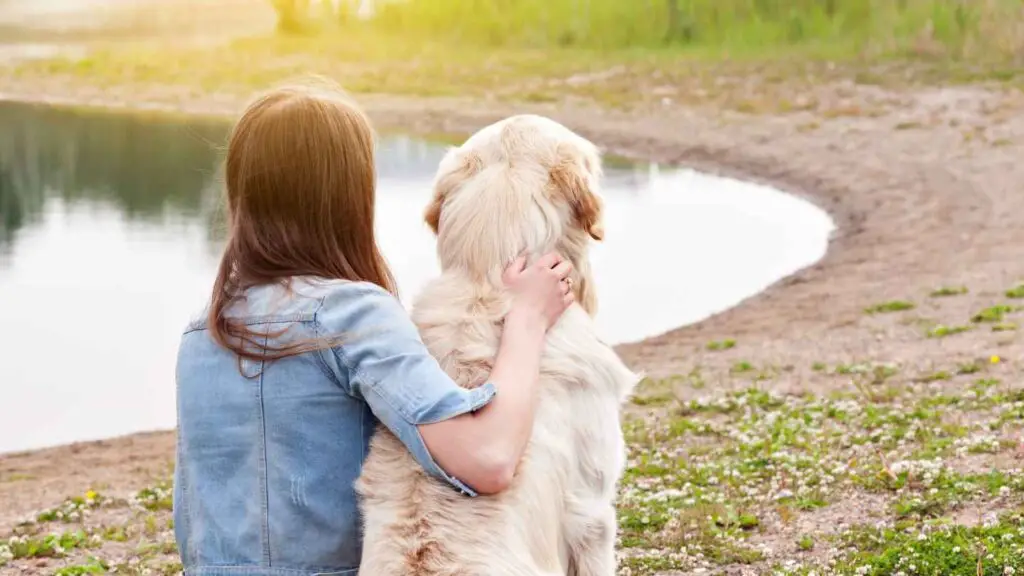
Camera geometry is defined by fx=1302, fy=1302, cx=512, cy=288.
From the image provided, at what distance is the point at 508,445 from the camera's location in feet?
10.8

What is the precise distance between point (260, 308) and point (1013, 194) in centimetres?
1850

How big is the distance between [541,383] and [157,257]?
1804 centimetres

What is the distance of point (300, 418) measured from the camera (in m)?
3.31

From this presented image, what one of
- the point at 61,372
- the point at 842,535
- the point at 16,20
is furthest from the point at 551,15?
the point at 842,535

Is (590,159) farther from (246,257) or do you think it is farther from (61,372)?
(61,372)

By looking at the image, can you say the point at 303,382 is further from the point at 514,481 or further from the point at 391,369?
the point at 514,481

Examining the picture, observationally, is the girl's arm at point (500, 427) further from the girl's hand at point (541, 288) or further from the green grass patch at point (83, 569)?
the green grass patch at point (83, 569)

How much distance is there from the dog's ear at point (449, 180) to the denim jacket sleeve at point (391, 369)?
1058 mm

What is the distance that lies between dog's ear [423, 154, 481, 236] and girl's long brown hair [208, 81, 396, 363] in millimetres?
792

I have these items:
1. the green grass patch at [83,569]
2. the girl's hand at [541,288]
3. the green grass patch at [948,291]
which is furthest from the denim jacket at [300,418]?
the green grass patch at [948,291]

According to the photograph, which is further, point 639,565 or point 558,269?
point 639,565

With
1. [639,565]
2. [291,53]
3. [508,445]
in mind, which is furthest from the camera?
[291,53]

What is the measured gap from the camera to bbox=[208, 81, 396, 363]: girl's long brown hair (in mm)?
3402

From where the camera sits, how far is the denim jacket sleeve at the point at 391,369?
10.5ft
